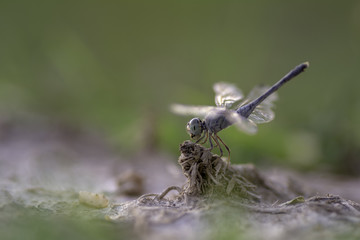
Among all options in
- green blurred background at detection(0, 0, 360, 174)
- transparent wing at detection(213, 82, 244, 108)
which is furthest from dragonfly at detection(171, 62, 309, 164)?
green blurred background at detection(0, 0, 360, 174)

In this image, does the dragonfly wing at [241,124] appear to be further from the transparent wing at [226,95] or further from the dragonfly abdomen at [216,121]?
the transparent wing at [226,95]

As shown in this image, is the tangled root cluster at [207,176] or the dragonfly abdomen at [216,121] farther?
the dragonfly abdomen at [216,121]

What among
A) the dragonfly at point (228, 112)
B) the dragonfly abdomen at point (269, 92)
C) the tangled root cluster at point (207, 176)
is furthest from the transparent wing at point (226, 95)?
the tangled root cluster at point (207, 176)

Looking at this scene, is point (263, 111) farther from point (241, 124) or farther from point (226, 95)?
point (241, 124)

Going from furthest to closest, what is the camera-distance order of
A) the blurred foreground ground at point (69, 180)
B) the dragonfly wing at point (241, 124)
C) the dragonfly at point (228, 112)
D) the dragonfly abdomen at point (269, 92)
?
the dragonfly abdomen at point (269, 92) → the dragonfly at point (228, 112) → the dragonfly wing at point (241, 124) → the blurred foreground ground at point (69, 180)

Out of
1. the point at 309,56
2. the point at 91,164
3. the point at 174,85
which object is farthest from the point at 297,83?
the point at 91,164

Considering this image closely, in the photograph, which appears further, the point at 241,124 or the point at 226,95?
the point at 226,95

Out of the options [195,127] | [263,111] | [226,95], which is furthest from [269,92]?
[195,127]
